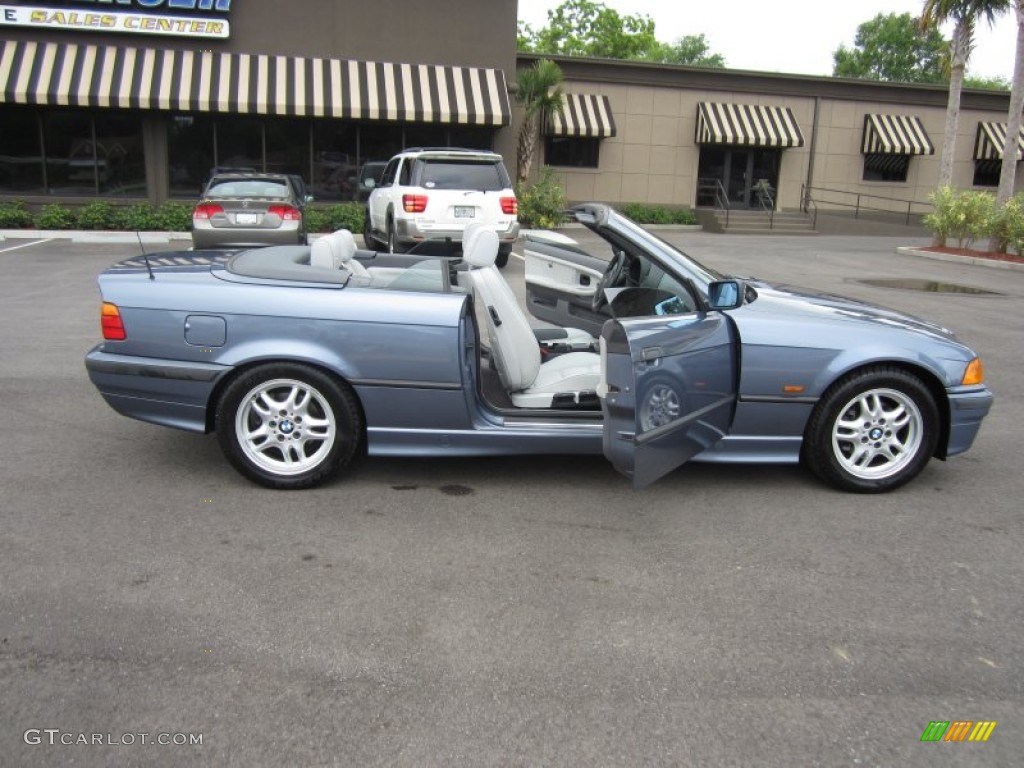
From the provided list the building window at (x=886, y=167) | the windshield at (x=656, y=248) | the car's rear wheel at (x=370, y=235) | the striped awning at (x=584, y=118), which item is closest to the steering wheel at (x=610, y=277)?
the windshield at (x=656, y=248)

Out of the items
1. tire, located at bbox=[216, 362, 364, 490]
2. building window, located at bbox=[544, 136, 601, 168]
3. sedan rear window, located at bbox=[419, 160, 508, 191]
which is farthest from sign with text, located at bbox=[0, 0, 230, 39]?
tire, located at bbox=[216, 362, 364, 490]

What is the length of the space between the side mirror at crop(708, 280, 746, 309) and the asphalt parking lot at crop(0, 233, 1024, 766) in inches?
40.3

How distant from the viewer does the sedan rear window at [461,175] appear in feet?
42.0

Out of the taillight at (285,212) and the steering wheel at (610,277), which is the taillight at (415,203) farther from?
the steering wheel at (610,277)

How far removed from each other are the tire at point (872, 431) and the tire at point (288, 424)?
7.95 feet

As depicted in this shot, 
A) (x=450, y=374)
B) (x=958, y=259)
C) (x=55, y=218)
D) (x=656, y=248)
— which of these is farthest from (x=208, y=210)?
(x=958, y=259)

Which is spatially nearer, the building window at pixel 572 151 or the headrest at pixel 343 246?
the headrest at pixel 343 246

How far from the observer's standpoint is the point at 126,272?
14.6 ft

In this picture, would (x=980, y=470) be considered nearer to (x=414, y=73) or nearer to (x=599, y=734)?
(x=599, y=734)

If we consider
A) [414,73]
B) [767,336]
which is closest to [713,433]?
[767,336]

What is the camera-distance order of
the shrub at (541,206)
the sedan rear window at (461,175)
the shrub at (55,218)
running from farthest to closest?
the shrub at (541,206) → the shrub at (55,218) → the sedan rear window at (461,175)

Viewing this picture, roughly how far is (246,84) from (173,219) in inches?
150

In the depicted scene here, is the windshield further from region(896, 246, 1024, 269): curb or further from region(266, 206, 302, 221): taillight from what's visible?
region(896, 246, 1024, 269): curb
